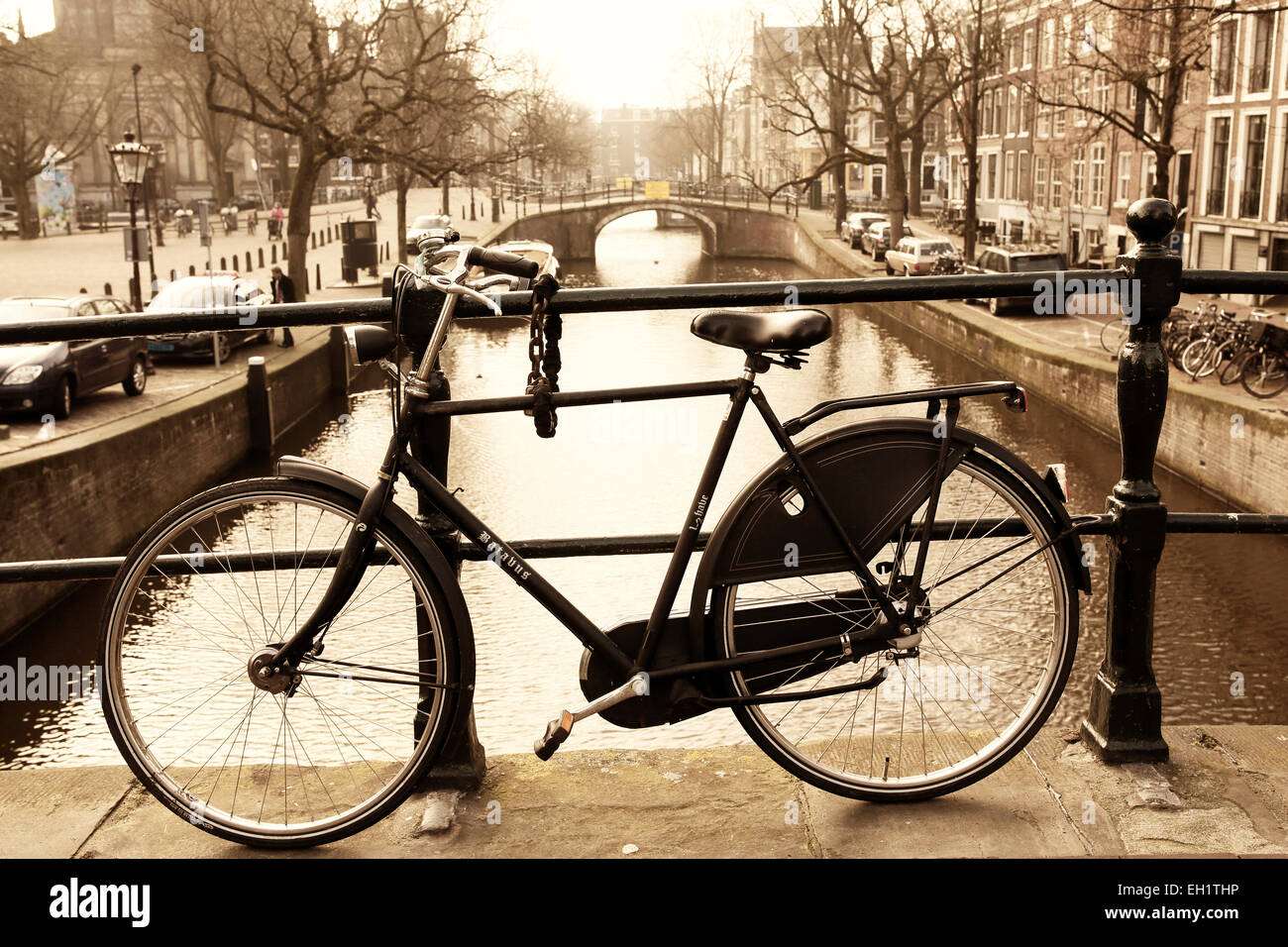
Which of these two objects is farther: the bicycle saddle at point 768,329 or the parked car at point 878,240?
the parked car at point 878,240

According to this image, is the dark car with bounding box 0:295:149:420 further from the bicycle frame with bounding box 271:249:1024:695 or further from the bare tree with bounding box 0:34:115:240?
the bare tree with bounding box 0:34:115:240

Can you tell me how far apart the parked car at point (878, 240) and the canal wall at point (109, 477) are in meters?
24.5

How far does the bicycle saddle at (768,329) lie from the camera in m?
2.33

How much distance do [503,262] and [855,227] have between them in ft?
152

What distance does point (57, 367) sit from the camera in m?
15.4

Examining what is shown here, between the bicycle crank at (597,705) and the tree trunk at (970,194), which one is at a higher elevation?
the tree trunk at (970,194)

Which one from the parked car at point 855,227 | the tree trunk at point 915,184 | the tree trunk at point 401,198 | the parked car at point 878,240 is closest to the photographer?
the tree trunk at point 401,198

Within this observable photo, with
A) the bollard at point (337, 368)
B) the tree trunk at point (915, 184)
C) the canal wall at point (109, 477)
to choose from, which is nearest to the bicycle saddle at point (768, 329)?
the canal wall at point (109, 477)

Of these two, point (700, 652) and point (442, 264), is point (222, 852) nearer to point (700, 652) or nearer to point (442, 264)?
point (700, 652)

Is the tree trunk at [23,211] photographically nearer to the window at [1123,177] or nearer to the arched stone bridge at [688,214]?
the arched stone bridge at [688,214]

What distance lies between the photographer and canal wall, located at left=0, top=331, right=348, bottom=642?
12.0 m

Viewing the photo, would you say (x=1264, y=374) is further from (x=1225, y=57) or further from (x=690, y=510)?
(x=690, y=510)

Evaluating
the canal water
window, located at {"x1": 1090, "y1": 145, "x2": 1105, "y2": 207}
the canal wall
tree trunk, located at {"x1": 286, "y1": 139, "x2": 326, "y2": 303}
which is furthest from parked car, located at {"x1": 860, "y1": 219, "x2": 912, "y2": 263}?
the canal wall
